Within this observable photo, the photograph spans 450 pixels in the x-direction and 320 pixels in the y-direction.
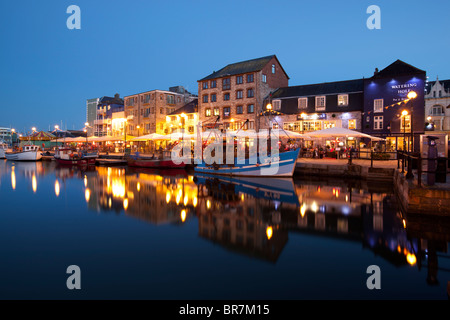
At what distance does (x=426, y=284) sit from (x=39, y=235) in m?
10.7

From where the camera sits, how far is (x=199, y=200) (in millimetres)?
15461

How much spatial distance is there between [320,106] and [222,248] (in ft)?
102

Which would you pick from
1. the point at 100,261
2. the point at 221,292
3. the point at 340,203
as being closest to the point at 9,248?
the point at 100,261

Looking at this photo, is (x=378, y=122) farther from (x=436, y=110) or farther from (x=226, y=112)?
(x=436, y=110)

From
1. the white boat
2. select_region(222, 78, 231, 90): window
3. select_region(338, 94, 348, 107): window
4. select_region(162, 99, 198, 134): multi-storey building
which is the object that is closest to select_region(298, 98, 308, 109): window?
select_region(338, 94, 348, 107): window

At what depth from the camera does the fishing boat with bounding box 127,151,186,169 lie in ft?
107

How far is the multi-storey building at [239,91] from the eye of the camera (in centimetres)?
3991

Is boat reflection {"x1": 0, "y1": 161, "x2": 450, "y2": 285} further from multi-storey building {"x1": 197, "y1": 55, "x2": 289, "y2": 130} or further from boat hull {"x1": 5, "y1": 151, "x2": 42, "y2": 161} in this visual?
boat hull {"x1": 5, "y1": 151, "x2": 42, "y2": 161}

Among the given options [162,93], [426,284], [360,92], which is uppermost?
[162,93]

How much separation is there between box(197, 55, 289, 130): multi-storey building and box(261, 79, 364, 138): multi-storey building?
7.79ft

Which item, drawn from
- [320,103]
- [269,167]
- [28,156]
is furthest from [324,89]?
[28,156]

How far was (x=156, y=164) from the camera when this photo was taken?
3353cm
